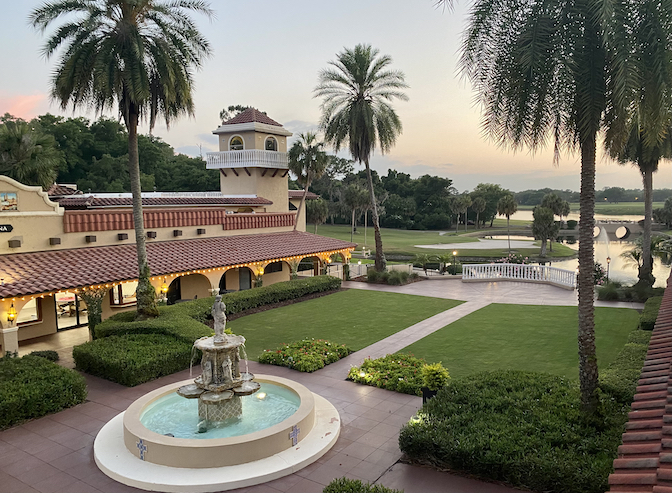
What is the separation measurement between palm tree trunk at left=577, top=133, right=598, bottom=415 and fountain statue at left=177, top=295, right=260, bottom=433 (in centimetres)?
634

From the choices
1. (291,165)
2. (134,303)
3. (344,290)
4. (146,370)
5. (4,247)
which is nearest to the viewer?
(146,370)

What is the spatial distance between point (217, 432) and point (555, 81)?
9315 mm

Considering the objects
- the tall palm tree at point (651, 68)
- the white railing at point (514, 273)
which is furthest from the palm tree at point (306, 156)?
the tall palm tree at point (651, 68)

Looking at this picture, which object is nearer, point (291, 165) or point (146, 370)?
point (146, 370)

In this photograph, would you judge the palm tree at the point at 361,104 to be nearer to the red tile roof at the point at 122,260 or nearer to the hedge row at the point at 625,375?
the red tile roof at the point at 122,260

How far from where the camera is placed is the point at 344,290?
1099 inches

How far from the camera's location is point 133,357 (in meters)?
13.4

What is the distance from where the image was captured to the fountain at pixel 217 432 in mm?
8219

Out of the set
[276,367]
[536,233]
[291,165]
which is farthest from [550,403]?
[536,233]

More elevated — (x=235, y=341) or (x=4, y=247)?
(x=4, y=247)

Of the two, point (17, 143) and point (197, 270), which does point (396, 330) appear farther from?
point (17, 143)

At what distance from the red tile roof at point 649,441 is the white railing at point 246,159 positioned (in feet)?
90.0

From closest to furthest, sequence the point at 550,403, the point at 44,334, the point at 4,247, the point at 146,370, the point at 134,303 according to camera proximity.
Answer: the point at 550,403
the point at 146,370
the point at 4,247
the point at 44,334
the point at 134,303

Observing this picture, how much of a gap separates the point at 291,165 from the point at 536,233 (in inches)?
990
